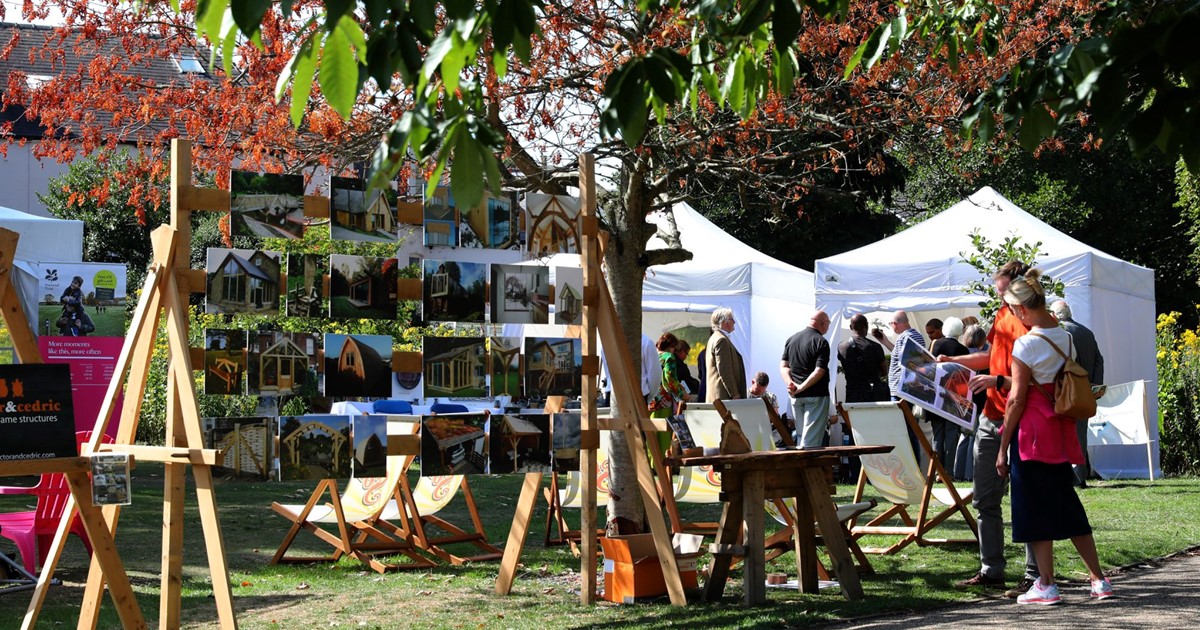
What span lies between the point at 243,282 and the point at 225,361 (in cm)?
36

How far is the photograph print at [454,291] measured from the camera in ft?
19.6

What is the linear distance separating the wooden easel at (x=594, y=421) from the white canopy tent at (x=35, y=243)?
27.1 ft

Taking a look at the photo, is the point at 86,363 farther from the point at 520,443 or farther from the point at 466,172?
the point at 466,172

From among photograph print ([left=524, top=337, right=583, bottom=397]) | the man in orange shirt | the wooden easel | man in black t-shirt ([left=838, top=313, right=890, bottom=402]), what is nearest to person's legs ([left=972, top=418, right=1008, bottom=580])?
the man in orange shirt

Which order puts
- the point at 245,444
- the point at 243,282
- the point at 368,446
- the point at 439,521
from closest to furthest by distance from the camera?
1. the point at 245,444
2. the point at 243,282
3. the point at 368,446
4. the point at 439,521

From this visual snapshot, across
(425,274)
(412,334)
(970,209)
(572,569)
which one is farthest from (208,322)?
(425,274)

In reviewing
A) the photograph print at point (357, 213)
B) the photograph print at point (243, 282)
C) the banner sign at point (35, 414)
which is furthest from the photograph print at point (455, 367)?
the banner sign at point (35, 414)

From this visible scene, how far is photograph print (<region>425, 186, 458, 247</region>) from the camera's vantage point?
6.07m

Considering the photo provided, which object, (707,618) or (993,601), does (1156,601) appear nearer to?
(993,601)

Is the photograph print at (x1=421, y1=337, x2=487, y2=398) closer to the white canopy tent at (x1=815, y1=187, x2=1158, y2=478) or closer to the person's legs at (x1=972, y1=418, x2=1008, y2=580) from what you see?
the person's legs at (x1=972, y1=418, x2=1008, y2=580)

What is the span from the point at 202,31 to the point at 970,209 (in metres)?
14.3

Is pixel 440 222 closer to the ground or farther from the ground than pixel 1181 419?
farther from the ground

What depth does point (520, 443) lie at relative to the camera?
615 centimetres

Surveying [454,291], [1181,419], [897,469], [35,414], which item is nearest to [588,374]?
[454,291]
